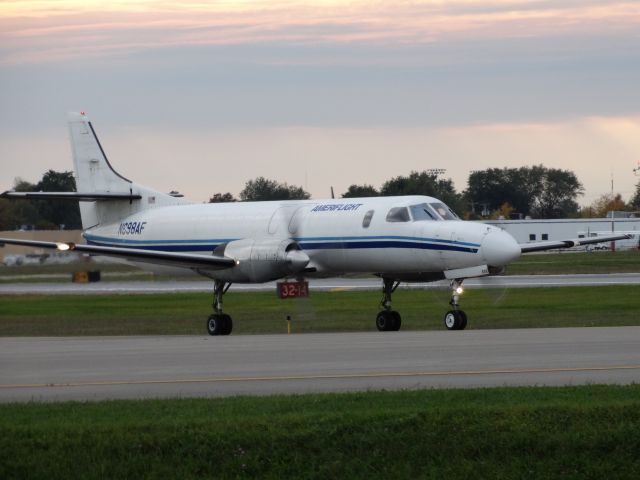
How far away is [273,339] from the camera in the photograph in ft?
81.3

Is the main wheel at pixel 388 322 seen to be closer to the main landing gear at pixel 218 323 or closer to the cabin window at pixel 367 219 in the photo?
the cabin window at pixel 367 219

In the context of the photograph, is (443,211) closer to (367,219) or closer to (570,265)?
(367,219)

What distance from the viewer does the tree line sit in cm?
4972

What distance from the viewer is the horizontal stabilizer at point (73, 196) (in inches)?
1241

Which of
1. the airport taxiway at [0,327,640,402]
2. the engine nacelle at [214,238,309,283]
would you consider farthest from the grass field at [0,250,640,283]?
the airport taxiway at [0,327,640,402]

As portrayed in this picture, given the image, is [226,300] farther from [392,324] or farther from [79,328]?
[392,324]

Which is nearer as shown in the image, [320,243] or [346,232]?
[346,232]

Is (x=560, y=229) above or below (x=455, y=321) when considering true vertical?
above

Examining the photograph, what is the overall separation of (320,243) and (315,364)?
12023 millimetres

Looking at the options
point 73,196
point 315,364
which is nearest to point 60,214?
point 73,196

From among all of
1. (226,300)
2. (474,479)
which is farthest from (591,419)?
(226,300)

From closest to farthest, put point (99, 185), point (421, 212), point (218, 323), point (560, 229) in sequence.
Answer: point (421, 212) → point (218, 323) → point (99, 185) → point (560, 229)

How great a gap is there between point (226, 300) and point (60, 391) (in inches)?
1324

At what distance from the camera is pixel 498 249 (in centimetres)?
2731
